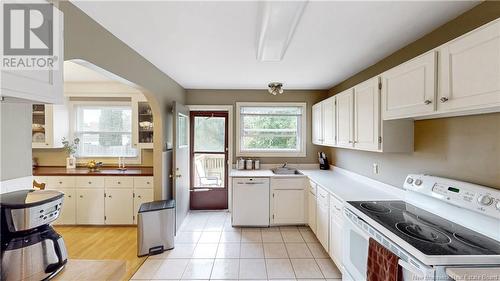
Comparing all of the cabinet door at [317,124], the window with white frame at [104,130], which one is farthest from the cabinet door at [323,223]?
the window with white frame at [104,130]

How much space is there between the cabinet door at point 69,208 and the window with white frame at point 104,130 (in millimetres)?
842

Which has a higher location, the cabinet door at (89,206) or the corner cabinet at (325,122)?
the corner cabinet at (325,122)

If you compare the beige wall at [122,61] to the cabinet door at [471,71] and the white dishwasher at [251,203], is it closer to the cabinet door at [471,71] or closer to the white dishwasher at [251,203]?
the white dishwasher at [251,203]

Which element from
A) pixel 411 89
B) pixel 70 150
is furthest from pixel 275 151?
pixel 70 150

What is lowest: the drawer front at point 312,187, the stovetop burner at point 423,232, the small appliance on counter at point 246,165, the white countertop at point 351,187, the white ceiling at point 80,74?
the drawer front at point 312,187

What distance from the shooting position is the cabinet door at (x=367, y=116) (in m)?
2.26

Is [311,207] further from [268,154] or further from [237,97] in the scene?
[237,97]

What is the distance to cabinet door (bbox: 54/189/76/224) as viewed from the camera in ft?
12.0

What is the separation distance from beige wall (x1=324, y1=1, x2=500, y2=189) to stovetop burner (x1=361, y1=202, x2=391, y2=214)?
480 millimetres

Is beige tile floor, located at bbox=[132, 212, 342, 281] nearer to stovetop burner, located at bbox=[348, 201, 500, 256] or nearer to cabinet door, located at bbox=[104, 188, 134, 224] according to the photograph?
cabinet door, located at bbox=[104, 188, 134, 224]

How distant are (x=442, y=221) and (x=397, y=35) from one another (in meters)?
1.57

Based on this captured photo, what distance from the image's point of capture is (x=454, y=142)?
5.96 ft

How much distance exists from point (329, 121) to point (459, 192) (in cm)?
199

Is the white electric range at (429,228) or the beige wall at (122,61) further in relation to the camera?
the beige wall at (122,61)
